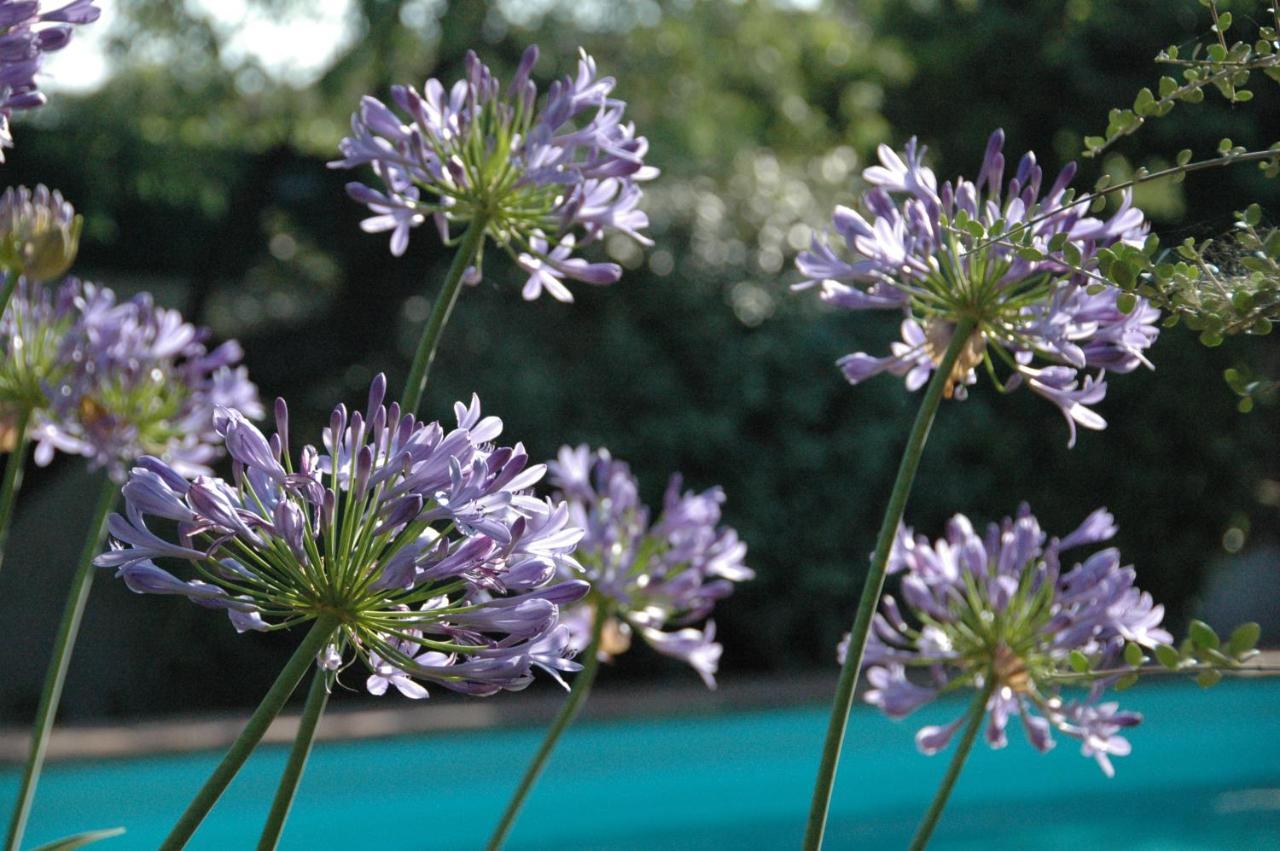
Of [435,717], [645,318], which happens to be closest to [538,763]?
[435,717]

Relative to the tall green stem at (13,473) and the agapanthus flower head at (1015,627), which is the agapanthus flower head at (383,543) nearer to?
the tall green stem at (13,473)

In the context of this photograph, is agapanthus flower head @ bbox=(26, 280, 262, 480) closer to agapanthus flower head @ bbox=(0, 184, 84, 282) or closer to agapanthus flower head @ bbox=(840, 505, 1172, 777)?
agapanthus flower head @ bbox=(0, 184, 84, 282)

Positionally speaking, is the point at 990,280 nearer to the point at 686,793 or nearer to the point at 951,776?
the point at 951,776

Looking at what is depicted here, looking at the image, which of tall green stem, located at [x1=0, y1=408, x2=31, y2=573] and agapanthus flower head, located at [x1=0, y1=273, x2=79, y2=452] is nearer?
tall green stem, located at [x1=0, y1=408, x2=31, y2=573]

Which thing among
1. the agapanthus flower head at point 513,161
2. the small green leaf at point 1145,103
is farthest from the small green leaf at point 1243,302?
the agapanthus flower head at point 513,161

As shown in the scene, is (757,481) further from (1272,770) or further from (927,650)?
(927,650)

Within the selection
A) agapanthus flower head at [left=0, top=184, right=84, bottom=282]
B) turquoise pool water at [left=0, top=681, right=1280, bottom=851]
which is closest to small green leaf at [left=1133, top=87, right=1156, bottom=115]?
agapanthus flower head at [left=0, top=184, right=84, bottom=282]
